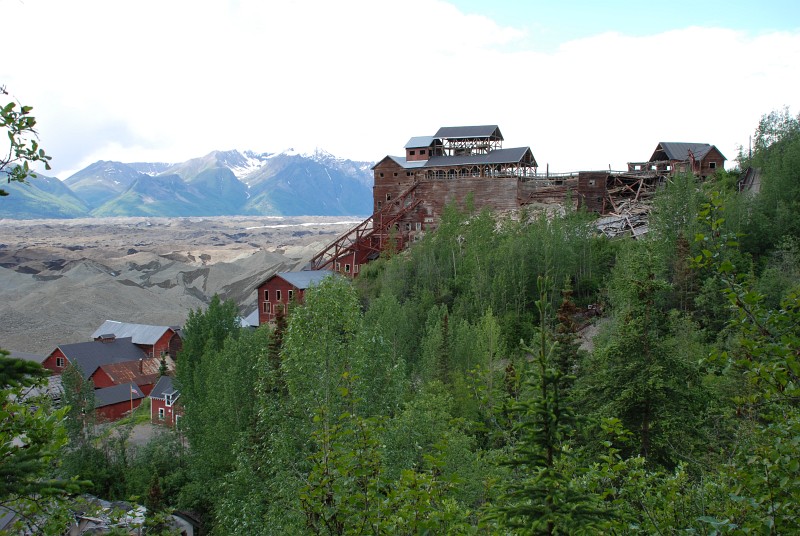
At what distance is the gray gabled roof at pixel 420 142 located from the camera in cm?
5778

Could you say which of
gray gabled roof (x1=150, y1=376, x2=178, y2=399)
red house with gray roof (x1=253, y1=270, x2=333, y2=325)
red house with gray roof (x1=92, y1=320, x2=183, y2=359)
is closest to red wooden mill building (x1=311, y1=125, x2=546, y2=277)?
red house with gray roof (x1=253, y1=270, x2=333, y2=325)

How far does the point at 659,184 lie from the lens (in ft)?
164

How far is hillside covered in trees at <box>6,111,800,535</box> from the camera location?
5676 mm

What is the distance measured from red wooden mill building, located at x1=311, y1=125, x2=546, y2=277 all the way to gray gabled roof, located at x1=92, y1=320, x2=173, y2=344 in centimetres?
1534

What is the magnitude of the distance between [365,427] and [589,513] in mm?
3652

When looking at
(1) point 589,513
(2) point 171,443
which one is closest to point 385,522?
(1) point 589,513

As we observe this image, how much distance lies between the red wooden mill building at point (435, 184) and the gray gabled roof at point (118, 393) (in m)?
19.4

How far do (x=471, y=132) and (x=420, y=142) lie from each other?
514 centimetres

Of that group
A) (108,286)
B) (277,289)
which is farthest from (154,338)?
(108,286)

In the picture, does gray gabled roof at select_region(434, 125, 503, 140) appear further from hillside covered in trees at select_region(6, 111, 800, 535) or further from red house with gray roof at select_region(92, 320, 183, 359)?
red house with gray roof at select_region(92, 320, 183, 359)

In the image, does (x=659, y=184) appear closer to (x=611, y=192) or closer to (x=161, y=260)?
(x=611, y=192)

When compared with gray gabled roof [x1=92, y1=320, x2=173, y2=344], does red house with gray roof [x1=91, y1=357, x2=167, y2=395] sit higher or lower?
lower

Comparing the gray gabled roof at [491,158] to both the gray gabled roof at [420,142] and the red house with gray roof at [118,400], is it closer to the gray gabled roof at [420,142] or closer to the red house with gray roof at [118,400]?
the gray gabled roof at [420,142]

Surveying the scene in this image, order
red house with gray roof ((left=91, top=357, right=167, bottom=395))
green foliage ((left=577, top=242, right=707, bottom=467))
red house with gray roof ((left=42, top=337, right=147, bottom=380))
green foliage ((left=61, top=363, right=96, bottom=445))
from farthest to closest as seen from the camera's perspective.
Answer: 1. red house with gray roof ((left=42, top=337, right=147, bottom=380))
2. red house with gray roof ((left=91, top=357, right=167, bottom=395))
3. green foliage ((left=61, top=363, right=96, bottom=445))
4. green foliage ((left=577, top=242, right=707, bottom=467))
